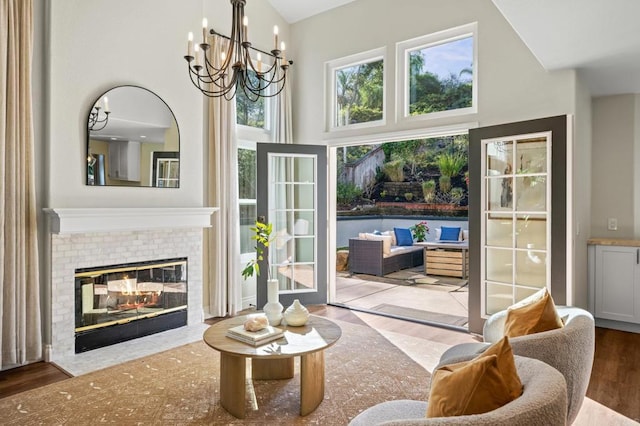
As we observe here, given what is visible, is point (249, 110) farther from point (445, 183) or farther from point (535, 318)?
point (445, 183)

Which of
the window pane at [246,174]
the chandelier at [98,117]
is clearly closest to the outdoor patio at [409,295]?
the window pane at [246,174]

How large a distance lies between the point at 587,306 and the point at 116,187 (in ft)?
16.4

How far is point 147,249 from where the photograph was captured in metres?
4.16

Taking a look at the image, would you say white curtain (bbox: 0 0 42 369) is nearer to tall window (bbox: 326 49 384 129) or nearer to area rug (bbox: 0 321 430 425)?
area rug (bbox: 0 321 430 425)

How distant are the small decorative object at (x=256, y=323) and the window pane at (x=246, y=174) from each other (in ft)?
8.60

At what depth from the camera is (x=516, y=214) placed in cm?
389

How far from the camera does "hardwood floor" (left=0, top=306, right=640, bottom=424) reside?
9.31 ft

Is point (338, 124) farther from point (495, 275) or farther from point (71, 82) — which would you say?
point (71, 82)

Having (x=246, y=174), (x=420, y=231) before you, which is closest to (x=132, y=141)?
(x=246, y=174)

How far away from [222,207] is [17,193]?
199 centimetres

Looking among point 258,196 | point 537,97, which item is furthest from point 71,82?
point 537,97

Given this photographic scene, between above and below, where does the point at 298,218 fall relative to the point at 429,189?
below

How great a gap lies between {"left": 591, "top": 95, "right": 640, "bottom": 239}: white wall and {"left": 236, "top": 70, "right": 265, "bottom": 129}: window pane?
406 centimetres

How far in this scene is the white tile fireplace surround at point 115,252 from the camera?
3486mm
